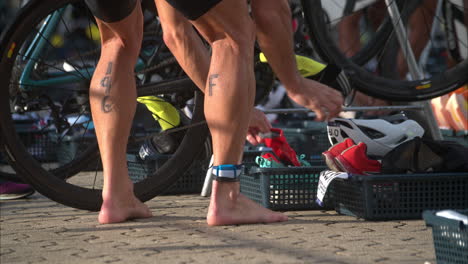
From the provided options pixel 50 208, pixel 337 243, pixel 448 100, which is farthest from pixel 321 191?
pixel 448 100

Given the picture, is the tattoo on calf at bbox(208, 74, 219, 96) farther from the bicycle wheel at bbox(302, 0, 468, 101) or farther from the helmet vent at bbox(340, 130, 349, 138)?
the bicycle wheel at bbox(302, 0, 468, 101)

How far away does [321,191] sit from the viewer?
3883 mm

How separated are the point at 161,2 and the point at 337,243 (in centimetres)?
125

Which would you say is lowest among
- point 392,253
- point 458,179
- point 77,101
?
point 392,253

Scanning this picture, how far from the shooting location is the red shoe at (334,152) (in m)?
3.97

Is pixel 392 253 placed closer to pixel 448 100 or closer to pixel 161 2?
pixel 161 2

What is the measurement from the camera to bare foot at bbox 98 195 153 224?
3.78 m

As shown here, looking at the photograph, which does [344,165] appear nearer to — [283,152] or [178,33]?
[283,152]

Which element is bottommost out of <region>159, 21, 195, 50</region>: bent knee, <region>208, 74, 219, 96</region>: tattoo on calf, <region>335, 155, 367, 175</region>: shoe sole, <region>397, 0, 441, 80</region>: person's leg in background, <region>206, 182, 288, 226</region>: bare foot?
<region>206, 182, 288, 226</region>: bare foot

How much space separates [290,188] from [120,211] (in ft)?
2.53

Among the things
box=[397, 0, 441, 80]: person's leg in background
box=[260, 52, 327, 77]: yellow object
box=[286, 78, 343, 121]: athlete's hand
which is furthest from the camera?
box=[397, 0, 441, 80]: person's leg in background

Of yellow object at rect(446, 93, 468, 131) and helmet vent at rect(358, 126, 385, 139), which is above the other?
yellow object at rect(446, 93, 468, 131)

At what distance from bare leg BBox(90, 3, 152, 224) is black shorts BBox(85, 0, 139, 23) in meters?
0.05

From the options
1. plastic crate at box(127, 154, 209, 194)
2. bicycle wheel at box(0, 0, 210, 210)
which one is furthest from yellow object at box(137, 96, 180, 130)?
plastic crate at box(127, 154, 209, 194)
